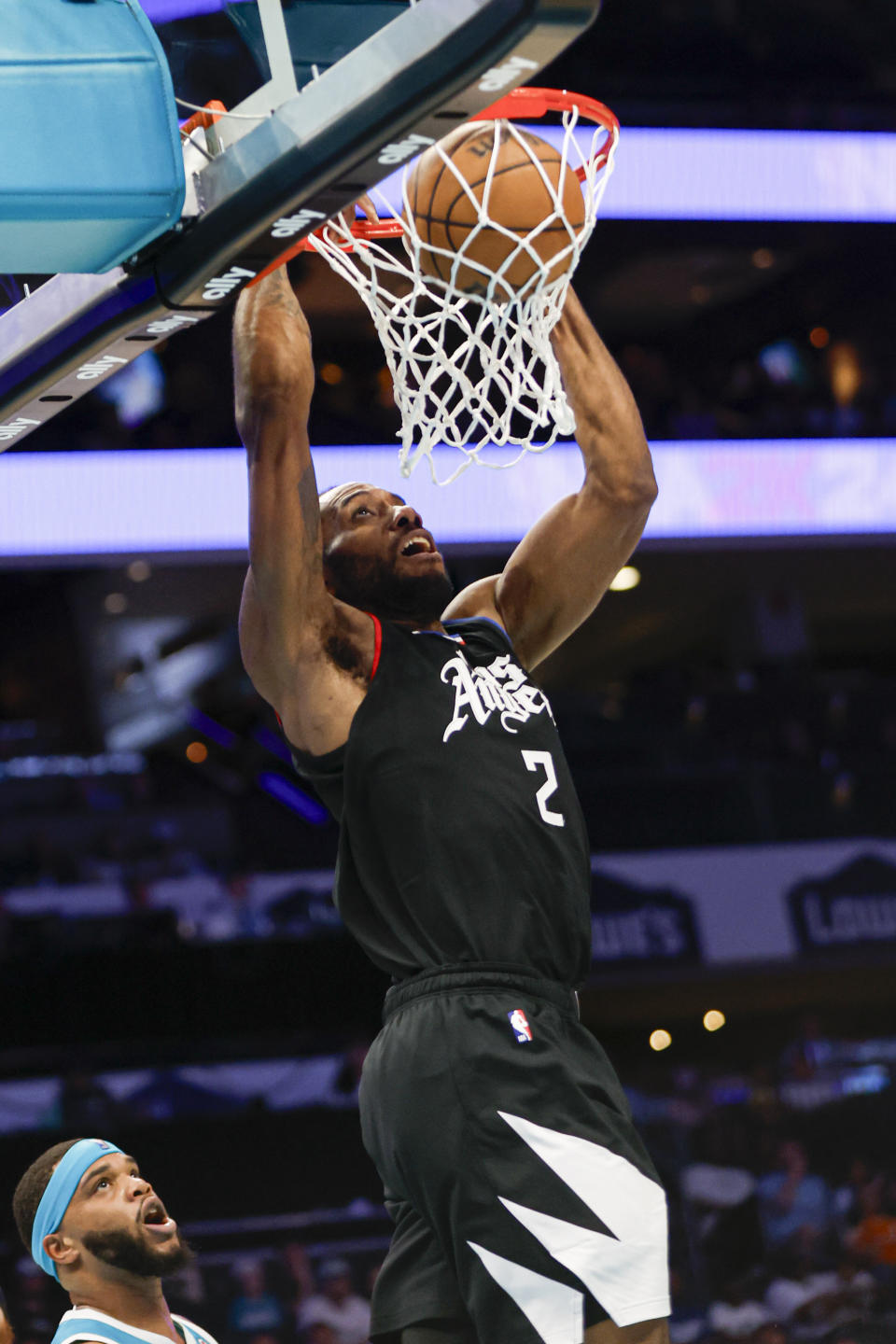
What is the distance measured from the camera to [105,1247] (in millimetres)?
3529

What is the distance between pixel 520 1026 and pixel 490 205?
1.45 m

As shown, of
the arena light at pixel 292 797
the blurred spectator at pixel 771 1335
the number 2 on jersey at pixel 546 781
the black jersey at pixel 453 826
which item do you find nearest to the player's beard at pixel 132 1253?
the black jersey at pixel 453 826

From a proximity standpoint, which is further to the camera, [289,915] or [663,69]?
[663,69]

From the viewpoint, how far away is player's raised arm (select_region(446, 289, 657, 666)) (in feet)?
10.8

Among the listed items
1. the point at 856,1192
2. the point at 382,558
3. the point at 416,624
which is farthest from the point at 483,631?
the point at 856,1192

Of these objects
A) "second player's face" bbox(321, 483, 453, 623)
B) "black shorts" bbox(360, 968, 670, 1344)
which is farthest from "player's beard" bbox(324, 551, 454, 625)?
"black shorts" bbox(360, 968, 670, 1344)

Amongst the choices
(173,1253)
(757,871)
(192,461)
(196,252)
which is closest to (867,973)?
(757,871)

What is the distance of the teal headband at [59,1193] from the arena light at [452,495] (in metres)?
4.47

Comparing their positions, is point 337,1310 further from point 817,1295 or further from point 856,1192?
point 856,1192

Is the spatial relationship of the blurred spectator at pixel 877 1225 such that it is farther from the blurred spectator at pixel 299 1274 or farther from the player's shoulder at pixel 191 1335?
the player's shoulder at pixel 191 1335

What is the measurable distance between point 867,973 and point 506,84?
412 inches

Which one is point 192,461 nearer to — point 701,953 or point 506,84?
point 701,953

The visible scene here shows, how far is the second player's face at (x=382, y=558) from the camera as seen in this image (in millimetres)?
3053

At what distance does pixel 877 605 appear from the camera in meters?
15.0
